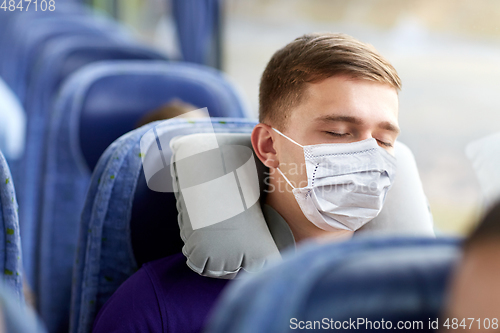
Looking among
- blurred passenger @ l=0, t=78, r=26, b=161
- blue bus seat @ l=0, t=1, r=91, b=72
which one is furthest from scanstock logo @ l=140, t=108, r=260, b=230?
blue bus seat @ l=0, t=1, r=91, b=72

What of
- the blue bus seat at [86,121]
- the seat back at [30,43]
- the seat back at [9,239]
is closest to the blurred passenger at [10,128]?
the blue bus seat at [86,121]

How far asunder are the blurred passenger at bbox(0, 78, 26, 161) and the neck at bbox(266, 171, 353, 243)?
54.2 inches

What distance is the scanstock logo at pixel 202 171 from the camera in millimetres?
858

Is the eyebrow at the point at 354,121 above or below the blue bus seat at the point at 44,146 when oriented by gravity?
above

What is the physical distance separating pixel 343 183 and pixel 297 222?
123 mm

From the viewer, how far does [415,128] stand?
1659 mm

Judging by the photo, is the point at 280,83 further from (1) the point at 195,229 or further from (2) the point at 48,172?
(2) the point at 48,172

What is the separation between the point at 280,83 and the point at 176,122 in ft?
0.83

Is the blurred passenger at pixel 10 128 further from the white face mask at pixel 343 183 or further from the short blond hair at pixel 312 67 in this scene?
the white face mask at pixel 343 183

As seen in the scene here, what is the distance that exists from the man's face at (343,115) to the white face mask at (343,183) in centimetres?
2

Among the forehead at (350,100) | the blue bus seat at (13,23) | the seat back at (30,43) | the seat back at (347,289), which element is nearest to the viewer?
the seat back at (347,289)

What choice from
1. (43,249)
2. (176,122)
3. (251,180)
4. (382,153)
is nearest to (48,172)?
(43,249)

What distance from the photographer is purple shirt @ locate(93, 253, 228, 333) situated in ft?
2.58

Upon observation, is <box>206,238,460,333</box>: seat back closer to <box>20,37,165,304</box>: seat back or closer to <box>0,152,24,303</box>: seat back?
<box>0,152,24,303</box>: seat back
